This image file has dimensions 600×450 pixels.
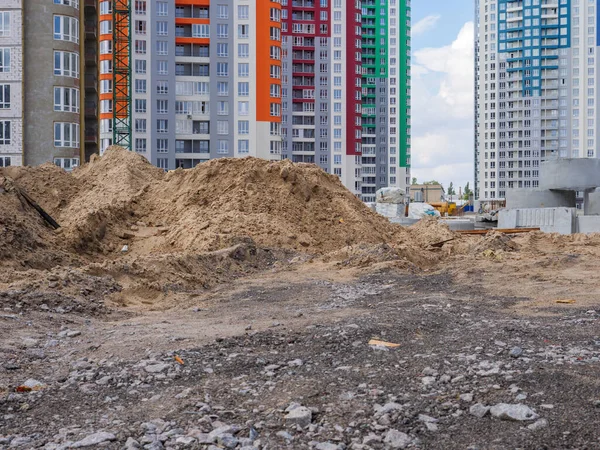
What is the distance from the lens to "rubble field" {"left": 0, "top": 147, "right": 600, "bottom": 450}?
15.8 feet

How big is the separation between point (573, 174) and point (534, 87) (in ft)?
351

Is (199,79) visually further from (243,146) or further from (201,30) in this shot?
(243,146)

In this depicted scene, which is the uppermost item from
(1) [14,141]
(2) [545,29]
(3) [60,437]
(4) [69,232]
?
(2) [545,29]

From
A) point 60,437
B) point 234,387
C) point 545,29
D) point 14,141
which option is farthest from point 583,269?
point 545,29

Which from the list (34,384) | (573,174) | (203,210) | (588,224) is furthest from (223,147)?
(34,384)

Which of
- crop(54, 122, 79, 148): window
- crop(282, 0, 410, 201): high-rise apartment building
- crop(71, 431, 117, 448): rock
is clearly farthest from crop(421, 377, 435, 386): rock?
crop(282, 0, 410, 201): high-rise apartment building

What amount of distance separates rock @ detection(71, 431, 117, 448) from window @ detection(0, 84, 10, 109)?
42.4 metres

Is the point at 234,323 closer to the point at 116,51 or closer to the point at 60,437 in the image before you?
the point at 60,437

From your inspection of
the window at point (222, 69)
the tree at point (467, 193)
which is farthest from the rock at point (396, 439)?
the tree at point (467, 193)

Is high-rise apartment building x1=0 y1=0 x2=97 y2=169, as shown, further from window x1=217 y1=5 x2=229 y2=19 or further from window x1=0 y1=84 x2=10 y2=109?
window x1=217 y1=5 x2=229 y2=19

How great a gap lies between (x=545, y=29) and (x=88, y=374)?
133 meters

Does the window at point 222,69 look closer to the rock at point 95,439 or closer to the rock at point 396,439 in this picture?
the rock at point 95,439

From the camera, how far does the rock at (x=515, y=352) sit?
6429mm

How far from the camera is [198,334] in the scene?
26.7 ft
